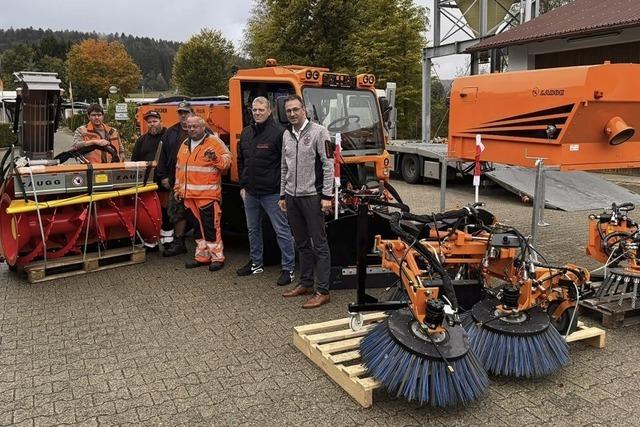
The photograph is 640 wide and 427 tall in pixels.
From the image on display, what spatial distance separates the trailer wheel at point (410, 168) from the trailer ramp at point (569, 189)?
8.75 ft

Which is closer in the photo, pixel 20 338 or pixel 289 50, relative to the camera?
pixel 20 338

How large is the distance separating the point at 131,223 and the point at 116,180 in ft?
1.84

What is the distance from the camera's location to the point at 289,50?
25188 millimetres

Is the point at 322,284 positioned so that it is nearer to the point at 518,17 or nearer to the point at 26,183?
the point at 26,183

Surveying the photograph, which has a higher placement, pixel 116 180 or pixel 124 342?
pixel 116 180

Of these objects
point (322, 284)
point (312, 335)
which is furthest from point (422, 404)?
point (322, 284)

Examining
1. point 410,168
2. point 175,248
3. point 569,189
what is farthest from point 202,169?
point 410,168

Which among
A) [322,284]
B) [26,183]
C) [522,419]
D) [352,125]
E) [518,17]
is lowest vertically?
[522,419]

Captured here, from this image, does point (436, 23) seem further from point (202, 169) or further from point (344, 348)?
point (344, 348)

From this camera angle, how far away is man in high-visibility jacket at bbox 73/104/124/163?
7.03 metres

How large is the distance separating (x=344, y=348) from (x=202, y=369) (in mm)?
1035

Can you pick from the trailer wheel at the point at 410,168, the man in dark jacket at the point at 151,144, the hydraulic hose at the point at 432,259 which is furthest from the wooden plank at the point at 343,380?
the trailer wheel at the point at 410,168

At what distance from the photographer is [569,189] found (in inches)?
423

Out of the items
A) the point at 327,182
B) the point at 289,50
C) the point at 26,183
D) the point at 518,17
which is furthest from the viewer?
the point at 289,50
